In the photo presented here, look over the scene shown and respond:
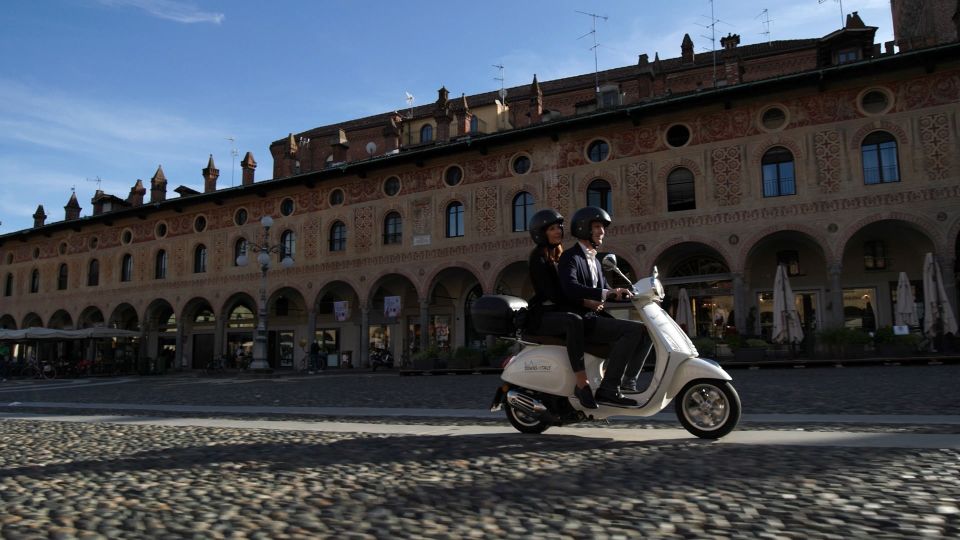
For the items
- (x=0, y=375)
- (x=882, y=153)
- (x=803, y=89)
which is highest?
(x=803, y=89)

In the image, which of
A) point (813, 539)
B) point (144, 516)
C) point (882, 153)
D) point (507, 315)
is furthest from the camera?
point (882, 153)

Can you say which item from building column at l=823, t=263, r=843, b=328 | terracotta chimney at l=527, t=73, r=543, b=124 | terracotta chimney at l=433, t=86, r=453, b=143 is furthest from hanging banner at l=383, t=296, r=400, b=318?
building column at l=823, t=263, r=843, b=328

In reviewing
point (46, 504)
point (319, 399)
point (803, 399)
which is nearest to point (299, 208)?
point (319, 399)

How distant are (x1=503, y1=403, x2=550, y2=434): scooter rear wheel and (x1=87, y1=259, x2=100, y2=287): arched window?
41.1 meters

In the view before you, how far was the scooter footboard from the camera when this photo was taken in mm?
4625

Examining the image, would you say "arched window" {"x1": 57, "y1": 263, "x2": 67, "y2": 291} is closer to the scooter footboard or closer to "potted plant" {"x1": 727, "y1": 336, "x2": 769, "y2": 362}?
"potted plant" {"x1": 727, "y1": 336, "x2": 769, "y2": 362}

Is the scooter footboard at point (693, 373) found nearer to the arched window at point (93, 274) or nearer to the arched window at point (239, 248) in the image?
the arched window at point (239, 248)

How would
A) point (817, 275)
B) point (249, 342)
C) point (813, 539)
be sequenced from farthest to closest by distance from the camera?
point (249, 342) < point (817, 275) < point (813, 539)

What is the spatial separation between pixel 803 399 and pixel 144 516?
26.1ft

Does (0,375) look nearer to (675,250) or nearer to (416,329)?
(416,329)

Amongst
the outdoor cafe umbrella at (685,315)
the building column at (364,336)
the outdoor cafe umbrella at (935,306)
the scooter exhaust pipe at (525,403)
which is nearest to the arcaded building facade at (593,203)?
the building column at (364,336)

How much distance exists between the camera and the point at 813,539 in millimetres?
2383

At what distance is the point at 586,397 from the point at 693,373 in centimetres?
81

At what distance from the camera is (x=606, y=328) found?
192 inches
